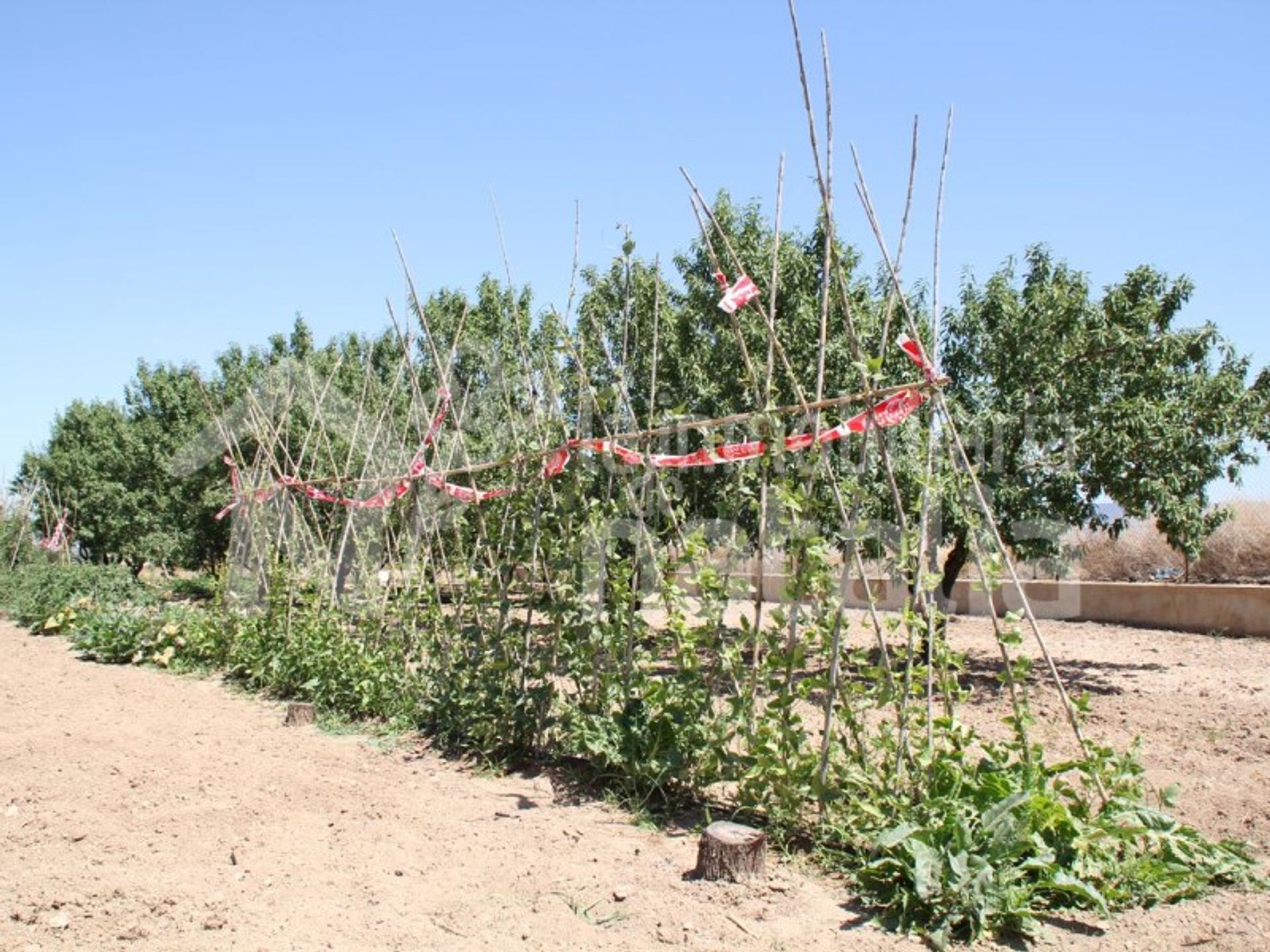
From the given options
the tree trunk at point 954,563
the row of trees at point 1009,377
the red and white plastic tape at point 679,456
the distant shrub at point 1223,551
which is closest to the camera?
the red and white plastic tape at point 679,456

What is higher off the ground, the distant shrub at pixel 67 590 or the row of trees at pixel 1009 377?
the row of trees at pixel 1009 377

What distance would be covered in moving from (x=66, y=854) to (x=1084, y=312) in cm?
831

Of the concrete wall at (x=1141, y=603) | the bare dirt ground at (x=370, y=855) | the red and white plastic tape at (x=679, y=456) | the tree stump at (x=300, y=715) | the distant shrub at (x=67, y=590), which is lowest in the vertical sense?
the bare dirt ground at (x=370, y=855)

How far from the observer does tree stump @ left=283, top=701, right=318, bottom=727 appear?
720 centimetres

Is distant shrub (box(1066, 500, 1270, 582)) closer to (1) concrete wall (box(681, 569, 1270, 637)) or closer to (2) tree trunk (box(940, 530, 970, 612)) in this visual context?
(1) concrete wall (box(681, 569, 1270, 637))

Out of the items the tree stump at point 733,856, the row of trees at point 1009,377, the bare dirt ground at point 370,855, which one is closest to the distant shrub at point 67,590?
the row of trees at point 1009,377

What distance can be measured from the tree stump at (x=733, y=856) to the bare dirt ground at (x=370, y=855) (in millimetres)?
66

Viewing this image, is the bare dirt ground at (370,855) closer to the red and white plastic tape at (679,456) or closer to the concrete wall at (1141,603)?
A: the red and white plastic tape at (679,456)

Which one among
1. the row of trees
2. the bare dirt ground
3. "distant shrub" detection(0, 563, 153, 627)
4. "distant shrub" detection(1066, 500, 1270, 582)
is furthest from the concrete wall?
"distant shrub" detection(0, 563, 153, 627)

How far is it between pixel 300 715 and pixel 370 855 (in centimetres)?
315

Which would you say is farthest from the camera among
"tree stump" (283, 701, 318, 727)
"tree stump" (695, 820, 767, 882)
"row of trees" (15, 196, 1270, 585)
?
"row of trees" (15, 196, 1270, 585)

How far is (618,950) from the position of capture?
3.45 metres

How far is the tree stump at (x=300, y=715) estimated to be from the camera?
720 centimetres

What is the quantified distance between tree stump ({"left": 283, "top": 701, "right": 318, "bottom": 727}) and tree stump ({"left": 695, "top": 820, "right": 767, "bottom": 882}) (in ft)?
13.5
